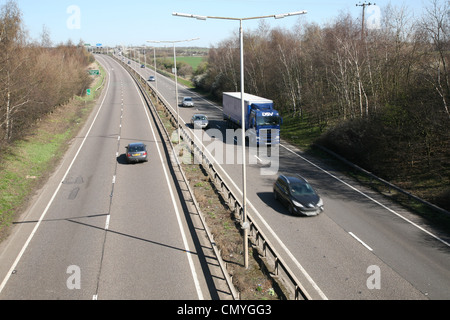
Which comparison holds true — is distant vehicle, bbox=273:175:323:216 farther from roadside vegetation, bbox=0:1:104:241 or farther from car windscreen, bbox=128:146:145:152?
roadside vegetation, bbox=0:1:104:241

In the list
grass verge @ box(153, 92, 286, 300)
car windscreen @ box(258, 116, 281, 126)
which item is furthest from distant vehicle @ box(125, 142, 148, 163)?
car windscreen @ box(258, 116, 281, 126)

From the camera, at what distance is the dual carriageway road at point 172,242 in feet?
39.9

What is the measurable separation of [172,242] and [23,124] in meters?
24.5

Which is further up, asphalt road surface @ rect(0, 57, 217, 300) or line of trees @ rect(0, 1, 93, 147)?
line of trees @ rect(0, 1, 93, 147)

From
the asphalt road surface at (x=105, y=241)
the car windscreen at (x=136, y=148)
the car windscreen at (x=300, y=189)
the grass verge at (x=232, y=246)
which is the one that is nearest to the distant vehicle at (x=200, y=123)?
the asphalt road surface at (x=105, y=241)

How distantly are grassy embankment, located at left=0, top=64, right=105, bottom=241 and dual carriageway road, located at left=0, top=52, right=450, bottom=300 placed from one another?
1014 mm

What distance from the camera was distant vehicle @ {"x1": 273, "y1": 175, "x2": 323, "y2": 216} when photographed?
18000mm

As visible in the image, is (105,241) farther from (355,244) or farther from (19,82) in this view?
(19,82)

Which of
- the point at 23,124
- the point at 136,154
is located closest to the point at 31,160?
the point at 23,124

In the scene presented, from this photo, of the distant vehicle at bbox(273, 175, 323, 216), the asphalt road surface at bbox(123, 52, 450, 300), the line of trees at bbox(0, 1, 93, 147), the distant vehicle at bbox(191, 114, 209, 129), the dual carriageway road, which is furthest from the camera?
the distant vehicle at bbox(191, 114, 209, 129)

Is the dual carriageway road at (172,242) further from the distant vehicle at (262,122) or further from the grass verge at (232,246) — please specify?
the distant vehicle at (262,122)

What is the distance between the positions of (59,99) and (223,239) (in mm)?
38770

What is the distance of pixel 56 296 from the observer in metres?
11.5
